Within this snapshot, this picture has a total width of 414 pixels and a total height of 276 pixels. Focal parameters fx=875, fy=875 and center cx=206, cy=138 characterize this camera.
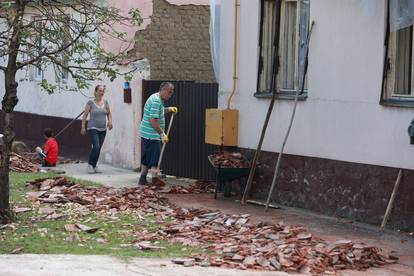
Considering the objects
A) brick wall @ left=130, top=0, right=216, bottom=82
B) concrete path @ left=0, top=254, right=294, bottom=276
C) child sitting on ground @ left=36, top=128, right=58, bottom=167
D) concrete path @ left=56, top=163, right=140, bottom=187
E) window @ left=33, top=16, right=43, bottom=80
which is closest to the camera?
concrete path @ left=0, top=254, right=294, bottom=276

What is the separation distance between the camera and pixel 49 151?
18422 millimetres

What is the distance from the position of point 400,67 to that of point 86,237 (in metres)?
4.67

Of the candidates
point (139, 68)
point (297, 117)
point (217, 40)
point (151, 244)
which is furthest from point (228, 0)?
point (151, 244)

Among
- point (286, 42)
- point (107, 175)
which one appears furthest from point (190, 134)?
point (286, 42)

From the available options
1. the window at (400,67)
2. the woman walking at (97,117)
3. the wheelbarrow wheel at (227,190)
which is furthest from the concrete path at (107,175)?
the window at (400,67)

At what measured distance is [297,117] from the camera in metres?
13.1

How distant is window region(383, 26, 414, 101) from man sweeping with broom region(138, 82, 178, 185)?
4.57m

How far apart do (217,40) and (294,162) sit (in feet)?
9.53

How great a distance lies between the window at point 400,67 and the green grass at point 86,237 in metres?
3.62

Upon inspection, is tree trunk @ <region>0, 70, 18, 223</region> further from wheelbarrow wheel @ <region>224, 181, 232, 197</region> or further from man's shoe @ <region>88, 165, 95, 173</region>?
man's shoe @ <region>88, 165, 95, 173</region>

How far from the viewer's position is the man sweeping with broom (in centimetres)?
1502

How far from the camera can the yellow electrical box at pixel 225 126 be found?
14.3 metres

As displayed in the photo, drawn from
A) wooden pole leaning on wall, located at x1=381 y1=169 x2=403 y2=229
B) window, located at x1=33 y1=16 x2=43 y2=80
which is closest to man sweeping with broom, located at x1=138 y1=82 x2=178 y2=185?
window, located at x1=33 y1=16 x2=43 y2=80

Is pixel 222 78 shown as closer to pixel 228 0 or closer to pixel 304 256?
pixel 228 0
